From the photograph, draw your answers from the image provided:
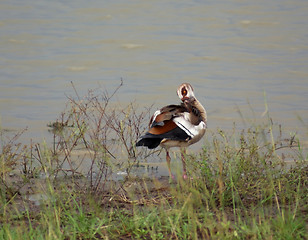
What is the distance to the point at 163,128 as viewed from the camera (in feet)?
21.7

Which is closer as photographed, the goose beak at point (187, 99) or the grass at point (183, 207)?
the grass at point (183, 207)

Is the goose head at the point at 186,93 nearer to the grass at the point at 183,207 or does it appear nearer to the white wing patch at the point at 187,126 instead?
the white wing patch at the point at 187,126

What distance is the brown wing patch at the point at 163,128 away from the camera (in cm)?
657

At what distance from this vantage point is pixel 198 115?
7.05 m

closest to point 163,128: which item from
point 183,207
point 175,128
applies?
point 175,128

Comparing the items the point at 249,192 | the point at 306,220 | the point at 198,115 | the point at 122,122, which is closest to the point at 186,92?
the point at 198,115

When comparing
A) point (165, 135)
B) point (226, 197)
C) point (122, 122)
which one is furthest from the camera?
point (122, 122)

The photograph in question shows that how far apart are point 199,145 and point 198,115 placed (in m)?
1.75

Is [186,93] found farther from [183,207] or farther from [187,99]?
[183,207]

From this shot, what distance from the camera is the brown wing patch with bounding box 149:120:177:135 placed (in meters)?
6.57

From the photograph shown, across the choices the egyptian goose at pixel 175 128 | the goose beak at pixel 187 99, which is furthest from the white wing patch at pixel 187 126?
the goose beak at pixel 187 99

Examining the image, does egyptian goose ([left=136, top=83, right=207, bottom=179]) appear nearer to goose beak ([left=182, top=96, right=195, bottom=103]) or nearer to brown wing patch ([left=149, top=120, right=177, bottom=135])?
brown wing patch ([left=149, top=120, right=177, bottom=135])

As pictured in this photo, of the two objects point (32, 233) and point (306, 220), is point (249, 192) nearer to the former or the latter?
point (306, 220)

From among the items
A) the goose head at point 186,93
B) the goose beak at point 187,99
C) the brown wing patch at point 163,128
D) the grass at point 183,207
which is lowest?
the grass at point 183,207
